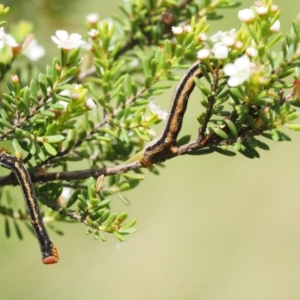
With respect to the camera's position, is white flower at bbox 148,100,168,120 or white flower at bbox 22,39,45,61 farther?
white flower at bbox 22,39,45,61

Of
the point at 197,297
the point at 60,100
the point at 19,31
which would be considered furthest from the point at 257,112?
the point at 197,297

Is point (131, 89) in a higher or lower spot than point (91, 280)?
higher

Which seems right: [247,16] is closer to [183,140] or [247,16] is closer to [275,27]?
[275,27]

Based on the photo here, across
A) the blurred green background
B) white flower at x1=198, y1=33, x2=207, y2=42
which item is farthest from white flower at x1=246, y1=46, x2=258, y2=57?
the blurred green background

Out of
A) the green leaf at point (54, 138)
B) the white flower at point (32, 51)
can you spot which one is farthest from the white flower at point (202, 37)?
the white flower at point (32, 51)

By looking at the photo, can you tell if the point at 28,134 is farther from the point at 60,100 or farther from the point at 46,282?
the point at 46,282

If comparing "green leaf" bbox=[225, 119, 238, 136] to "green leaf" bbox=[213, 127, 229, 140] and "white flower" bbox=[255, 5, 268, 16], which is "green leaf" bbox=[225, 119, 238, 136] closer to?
"green leaf" bbox=[213, 127, 229, 140]
